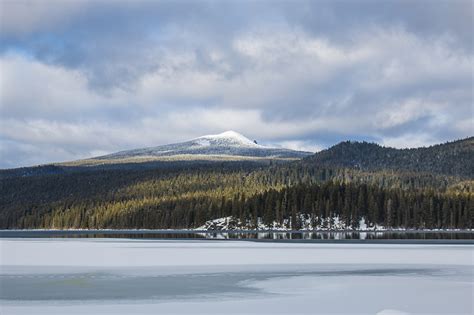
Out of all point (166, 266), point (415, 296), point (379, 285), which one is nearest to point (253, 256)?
point (166, 266)

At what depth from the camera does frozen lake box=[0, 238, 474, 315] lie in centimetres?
2814

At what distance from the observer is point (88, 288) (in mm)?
34312

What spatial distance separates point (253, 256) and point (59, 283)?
23.2 meters

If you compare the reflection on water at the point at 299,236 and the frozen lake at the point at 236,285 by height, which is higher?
the reflection on water at the point at 299,236

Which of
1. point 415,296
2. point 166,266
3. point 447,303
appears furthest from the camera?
point 166,266

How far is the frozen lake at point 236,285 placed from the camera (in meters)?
28.1

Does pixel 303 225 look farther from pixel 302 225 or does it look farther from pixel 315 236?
pixel 315 236

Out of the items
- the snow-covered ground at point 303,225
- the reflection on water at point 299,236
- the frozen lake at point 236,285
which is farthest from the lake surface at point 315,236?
the frozen lake at point 236,285

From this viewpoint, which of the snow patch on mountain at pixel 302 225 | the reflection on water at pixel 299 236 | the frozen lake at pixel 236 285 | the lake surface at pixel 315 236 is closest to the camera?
the frozen lake at pixel 236 285

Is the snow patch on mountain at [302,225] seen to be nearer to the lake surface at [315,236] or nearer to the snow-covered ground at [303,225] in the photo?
the snow-covered ground at [303,225]

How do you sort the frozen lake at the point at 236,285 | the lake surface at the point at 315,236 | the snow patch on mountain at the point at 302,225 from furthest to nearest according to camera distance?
the snow patch on mountain at the point at 302,225 → the lake surface at the point at 315,236 → the frozen lake at the point at 236,285

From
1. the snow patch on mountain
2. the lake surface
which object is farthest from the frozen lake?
→ the snow patch on mountain

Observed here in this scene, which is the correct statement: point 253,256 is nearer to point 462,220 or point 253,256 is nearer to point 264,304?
point 264,304

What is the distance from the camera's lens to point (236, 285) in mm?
35594
